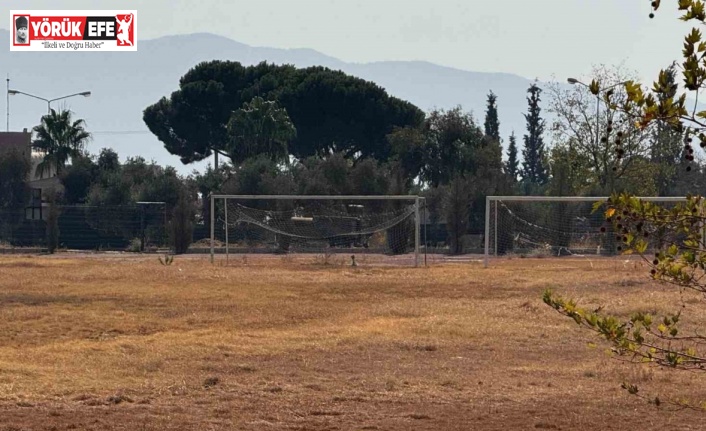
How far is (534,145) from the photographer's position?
91562 millimetres

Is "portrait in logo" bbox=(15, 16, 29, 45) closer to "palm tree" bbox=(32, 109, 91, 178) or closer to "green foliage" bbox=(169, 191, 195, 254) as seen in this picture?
"palm tree" bbox=(32, 109, 91, 178)

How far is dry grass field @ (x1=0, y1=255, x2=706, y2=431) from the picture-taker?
1066cm

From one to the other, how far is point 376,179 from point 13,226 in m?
15.5

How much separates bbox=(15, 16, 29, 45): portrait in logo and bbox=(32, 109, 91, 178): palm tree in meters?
7.29

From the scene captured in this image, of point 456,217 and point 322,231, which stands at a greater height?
point 456,217

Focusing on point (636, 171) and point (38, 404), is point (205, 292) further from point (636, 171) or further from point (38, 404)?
point (636, 171)

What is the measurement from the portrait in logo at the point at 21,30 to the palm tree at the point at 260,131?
11935 millimetres

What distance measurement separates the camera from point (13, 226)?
51.0 meters

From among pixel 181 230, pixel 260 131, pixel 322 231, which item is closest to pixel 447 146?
pixel 260 131

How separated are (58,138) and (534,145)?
41.0 meters

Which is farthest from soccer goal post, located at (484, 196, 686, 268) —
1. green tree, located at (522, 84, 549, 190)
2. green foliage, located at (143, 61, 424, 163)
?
green tree, located at (522, 84, 549, 190)

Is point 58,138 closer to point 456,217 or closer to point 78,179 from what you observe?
point 78,179

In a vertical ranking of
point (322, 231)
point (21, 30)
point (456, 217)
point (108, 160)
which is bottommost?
point (322, 231)

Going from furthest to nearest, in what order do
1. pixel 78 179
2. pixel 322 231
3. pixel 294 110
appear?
pixel 294 110 < pixel 78 179 < pixel 322 231
